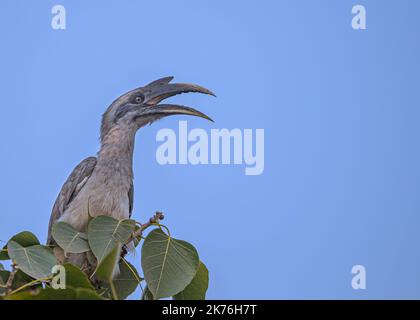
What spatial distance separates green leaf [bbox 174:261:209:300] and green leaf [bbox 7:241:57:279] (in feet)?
0.74

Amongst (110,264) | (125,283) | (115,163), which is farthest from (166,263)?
(115,163)

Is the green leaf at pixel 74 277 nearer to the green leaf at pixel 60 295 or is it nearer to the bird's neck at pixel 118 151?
the green leaf at pixel 60 295

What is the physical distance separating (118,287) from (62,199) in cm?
101

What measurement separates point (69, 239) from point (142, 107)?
1.06 meters

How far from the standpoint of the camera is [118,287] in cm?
125

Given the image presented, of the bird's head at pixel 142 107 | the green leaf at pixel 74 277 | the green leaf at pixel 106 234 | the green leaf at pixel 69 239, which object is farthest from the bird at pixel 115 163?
the green leaf at pixel 74 277

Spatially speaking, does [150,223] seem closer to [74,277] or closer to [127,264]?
[127,264]

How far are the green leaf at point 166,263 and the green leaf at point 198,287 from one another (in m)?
0.04

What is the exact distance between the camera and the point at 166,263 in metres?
1.07

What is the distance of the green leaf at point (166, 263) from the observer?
1.04 metres

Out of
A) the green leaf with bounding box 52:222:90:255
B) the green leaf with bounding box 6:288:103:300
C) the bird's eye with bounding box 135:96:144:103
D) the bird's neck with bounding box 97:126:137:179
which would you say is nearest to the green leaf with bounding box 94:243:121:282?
the green leaf with bounding box 6:288:103:300

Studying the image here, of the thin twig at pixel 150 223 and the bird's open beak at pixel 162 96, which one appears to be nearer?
the thin twig at pixel 150 223

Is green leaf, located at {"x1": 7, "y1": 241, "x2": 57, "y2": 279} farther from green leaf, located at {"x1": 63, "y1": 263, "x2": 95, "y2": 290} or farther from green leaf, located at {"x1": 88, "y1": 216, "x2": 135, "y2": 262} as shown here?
green leaf, located at {"x1": 63, "y1": 263, "x2": 95, "y2": 290}
